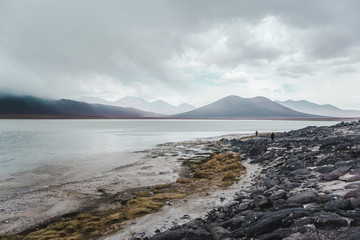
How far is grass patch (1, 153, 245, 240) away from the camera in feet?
30.9

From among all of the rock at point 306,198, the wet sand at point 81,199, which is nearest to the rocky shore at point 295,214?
the rock at point 306,198

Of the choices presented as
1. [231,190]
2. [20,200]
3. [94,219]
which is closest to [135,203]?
[94,219]

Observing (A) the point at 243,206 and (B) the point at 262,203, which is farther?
(A) the point at 243,206

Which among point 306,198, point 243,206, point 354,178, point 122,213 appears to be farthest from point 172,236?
point 354,178

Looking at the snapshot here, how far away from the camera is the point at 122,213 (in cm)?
1115

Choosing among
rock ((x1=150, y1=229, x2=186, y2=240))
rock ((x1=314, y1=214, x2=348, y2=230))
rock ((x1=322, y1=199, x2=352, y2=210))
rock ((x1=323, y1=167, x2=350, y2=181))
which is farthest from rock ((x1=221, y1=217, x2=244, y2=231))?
rock ((x1=323, y1=167, x2=350, y2=181))

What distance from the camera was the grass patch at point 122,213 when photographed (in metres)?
9.43

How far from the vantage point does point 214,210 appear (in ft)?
34.7

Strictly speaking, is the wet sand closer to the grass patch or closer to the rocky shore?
the grass patch

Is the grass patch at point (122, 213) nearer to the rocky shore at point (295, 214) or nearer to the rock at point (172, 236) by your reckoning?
the rocky shore at point (295, 214)

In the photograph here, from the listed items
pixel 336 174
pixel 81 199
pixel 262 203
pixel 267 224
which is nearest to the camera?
pixel 267 224

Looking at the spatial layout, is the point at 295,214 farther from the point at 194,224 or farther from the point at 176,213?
the point at 176,213

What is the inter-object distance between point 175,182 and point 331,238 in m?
12.9

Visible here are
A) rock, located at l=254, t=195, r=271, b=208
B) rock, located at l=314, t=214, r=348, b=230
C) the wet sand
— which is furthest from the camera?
the wet sand
